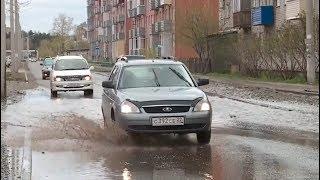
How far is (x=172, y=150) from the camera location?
10273mm

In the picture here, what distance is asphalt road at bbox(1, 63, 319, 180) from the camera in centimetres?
820

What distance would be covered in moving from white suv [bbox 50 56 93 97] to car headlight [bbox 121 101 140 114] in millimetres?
15744

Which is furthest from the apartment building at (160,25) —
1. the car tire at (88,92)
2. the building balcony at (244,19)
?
the car tire at (88,92)

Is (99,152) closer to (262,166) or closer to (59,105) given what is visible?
(262,166)

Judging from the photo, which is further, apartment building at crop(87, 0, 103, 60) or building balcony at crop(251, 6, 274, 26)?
apartment building at crop(87, 0, 103, 60)

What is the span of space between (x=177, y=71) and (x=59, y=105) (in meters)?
9.26

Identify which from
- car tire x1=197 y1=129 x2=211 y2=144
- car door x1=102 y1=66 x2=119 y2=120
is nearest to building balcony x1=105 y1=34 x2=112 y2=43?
car door x1=102 y1=66 x2=119 y2=120

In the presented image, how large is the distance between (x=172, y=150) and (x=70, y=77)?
16.7m

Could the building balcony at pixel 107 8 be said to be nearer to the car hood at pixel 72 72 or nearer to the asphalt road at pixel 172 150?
the car hood at pixel 72 72

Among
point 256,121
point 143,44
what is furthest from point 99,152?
point 143,44

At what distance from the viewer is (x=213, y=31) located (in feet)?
172

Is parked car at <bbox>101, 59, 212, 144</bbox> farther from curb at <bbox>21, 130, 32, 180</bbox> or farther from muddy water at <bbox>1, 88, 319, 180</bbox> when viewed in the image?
curb at <bbox>21, 130, 32, 180</bbox>

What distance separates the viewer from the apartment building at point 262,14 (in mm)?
38653

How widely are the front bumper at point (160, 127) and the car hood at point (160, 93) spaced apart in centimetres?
29
